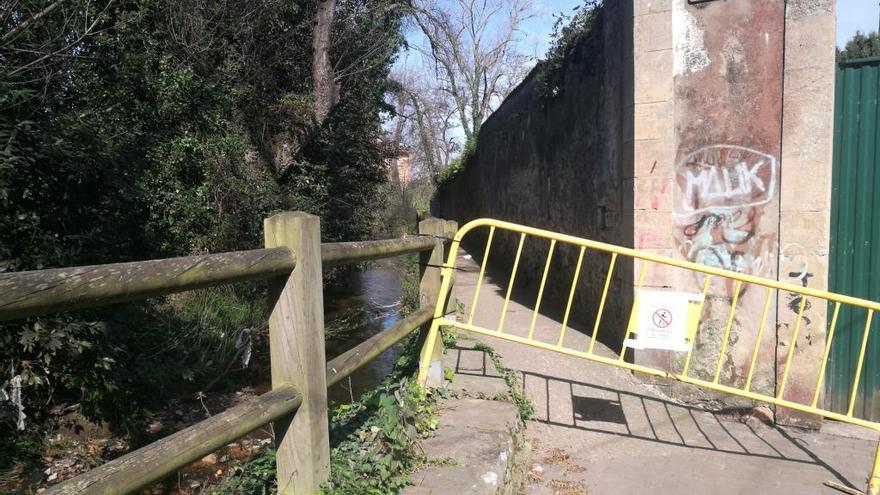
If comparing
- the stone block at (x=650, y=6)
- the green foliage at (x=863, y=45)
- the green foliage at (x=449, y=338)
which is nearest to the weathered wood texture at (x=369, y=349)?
the green foliage at (x=449, y=338)

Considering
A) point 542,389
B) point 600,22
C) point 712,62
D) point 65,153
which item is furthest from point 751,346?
point 65,153

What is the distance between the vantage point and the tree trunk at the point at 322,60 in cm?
1038

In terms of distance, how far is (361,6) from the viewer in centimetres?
1221

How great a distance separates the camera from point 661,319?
148 inches

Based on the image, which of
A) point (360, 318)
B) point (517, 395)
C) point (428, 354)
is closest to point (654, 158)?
point (517, 395)

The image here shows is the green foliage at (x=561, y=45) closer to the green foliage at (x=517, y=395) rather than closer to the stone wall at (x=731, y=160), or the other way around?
the stone wall at (x=731, y=160)

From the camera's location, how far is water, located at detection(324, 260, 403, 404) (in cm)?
632

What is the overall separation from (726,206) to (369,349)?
3.36 meters

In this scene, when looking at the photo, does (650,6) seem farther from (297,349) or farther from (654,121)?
(297,349)

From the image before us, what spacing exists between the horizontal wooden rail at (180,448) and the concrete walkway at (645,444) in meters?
2.08

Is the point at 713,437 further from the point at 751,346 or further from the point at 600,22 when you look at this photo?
the point at 600,22

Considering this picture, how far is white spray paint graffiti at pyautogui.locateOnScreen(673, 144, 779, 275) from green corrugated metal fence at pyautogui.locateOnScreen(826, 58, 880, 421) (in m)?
0.60

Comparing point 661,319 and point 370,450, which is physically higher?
point 661,319

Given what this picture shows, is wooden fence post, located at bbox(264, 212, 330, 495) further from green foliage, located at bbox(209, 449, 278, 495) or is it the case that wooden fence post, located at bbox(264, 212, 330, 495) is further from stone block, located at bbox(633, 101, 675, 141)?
stone block, located at bbox(633, 101, 675, 141)
